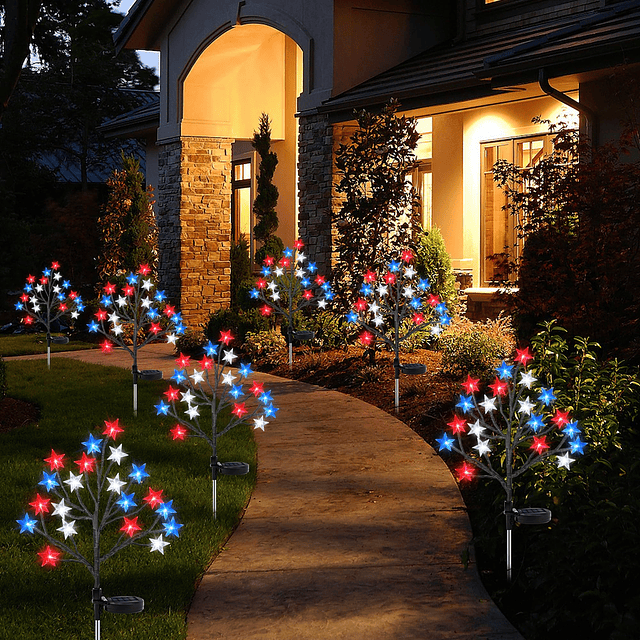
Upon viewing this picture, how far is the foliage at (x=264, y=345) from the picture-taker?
14.2 metres

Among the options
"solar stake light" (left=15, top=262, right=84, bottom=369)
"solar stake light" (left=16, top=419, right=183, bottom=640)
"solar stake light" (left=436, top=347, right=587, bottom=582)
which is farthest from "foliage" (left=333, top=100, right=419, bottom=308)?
"solar stake light" (left=16, top=419, right=183, bottom=640)

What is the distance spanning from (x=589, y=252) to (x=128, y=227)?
11.6m

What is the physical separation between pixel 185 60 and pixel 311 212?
5.56 metres

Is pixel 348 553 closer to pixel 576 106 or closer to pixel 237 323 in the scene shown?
pixel 576 106

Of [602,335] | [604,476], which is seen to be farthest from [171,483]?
[602,335]

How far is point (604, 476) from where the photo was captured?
6188 mm

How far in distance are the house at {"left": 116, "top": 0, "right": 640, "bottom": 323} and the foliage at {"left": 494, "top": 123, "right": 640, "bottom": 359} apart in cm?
76

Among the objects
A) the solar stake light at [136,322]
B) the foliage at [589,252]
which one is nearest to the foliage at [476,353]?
the foliage at [589,252]

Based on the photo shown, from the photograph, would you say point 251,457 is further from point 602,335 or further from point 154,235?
point 154,235

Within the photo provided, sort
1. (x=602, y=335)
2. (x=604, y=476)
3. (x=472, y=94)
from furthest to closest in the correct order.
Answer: (x=472, y=94) < (x=602, y=335) < (x=604, y=476)

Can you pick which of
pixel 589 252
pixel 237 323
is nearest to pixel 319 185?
pixel 237 323

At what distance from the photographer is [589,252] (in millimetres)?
9266

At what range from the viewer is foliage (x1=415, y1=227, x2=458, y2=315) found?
1453cm

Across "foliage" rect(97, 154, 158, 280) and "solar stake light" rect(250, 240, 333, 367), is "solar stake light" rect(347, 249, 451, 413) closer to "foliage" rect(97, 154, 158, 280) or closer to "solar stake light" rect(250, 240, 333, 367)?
"solar stake light" rect(250, 240, 333, 367)
